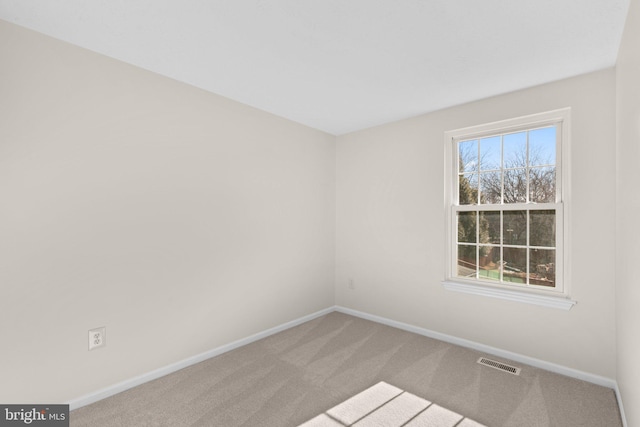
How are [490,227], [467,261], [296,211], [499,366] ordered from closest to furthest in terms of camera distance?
Result: [499,366] < [490,227] < [467,261] < [296,211]

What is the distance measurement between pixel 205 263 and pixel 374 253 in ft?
6.55

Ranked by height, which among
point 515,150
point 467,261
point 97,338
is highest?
point 515,150

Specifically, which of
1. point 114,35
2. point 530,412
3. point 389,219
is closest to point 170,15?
point 114,35

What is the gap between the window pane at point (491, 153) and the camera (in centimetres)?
297

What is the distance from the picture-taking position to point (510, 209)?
286 cm

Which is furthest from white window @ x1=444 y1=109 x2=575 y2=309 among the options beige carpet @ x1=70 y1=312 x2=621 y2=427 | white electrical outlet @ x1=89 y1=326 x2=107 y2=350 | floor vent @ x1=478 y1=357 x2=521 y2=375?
white electrical outlet @ x1=89 y1=326 x2=107 y2=350

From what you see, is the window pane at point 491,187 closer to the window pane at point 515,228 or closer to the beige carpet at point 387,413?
the window pane at point 515,228

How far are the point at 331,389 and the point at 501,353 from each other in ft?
5.47

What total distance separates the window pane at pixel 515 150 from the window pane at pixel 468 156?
0.89 feet

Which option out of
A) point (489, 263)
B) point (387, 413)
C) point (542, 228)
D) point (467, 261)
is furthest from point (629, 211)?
point (387, 413)

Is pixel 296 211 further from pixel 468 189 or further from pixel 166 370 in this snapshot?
pixel 166 370

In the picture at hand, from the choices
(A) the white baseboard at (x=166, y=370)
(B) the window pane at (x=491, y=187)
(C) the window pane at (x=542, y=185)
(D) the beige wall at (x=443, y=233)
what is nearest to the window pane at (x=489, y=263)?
(D) the beige wall at (x=443, y=233)

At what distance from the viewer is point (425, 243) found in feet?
11.0

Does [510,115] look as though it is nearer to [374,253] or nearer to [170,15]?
[374,253]
